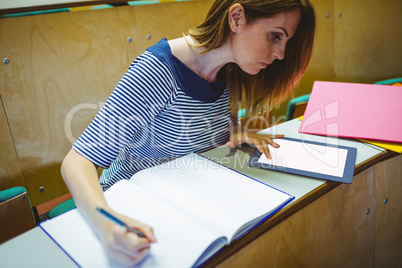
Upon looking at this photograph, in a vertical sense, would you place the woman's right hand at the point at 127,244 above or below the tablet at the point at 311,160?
above

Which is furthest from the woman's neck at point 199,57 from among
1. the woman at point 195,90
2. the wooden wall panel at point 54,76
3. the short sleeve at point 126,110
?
the wooden wall panel at point 54,76

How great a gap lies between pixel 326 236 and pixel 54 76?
1.50 meters

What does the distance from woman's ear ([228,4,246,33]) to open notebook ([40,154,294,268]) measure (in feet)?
1.39

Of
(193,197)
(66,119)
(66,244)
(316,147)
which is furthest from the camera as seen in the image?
(66,119)

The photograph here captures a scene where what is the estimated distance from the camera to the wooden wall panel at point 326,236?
0.67 metres

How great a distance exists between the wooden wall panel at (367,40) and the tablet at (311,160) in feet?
6.28

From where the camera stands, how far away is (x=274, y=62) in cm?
120

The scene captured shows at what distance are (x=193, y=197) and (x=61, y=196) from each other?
152 centimetres

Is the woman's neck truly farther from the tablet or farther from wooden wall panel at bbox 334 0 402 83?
wooden wall panel at bbox 334 0 402 83

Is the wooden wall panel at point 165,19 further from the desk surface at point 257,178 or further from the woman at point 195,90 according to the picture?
the desk surface at point 257,178

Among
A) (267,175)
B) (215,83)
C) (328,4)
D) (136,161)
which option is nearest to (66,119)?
(136,161)

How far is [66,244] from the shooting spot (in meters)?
0.58

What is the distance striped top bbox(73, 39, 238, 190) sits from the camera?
80 cm

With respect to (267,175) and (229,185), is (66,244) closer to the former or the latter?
(229,185)
